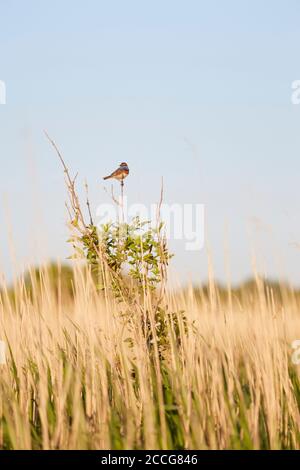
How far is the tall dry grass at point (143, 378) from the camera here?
2.80m

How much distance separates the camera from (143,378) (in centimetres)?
301

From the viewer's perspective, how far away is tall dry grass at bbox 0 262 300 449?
9.20 feet

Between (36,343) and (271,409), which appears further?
(36,343)

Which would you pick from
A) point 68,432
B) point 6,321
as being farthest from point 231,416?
point 6,321

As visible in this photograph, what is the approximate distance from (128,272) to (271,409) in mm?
1220
